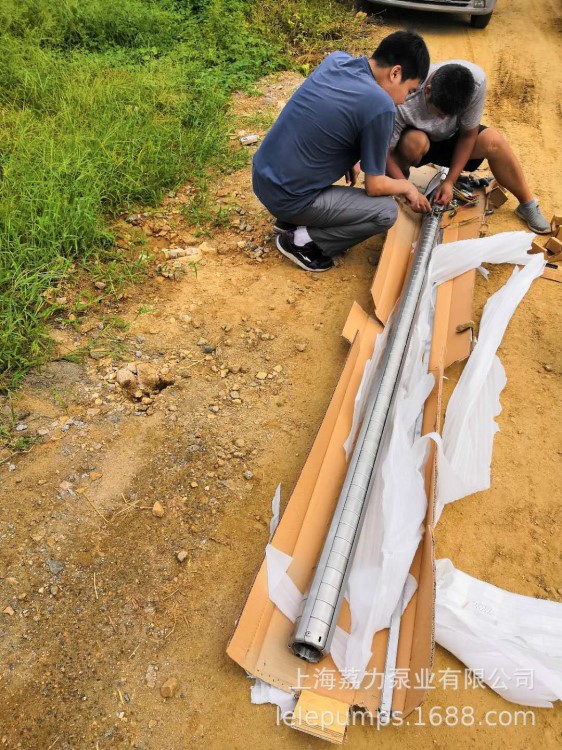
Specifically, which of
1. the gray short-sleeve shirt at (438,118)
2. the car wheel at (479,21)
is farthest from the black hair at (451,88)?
the car wheel at (479,21)

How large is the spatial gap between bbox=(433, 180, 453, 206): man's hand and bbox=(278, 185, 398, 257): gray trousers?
49 centimetres

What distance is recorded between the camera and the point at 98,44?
5.56 metres

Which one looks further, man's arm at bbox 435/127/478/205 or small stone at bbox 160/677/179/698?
man's arm at bbox 435/127/478/205

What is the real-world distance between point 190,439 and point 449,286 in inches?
73.2

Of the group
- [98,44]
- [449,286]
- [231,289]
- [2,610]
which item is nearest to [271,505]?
[2,610]

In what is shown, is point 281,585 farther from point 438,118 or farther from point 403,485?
point 438,118

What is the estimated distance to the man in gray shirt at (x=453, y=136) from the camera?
10.7 ft

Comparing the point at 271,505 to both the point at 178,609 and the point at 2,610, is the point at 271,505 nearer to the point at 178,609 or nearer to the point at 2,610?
the point at 178,609

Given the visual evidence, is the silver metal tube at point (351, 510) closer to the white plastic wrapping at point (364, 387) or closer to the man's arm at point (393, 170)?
the white plastic wrapping at point (364, 387)

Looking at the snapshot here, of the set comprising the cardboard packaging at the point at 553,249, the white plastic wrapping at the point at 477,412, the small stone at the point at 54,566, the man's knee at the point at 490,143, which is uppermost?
the man's knee at the point at 490,143

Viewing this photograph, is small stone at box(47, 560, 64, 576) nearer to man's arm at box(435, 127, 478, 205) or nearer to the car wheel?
man's arm at box(435, 127, 478, 205)

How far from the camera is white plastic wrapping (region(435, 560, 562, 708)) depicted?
74.9 inches

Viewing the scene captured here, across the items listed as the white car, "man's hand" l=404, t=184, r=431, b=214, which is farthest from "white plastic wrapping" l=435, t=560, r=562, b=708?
the white car

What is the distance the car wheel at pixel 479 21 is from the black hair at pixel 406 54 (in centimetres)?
519
